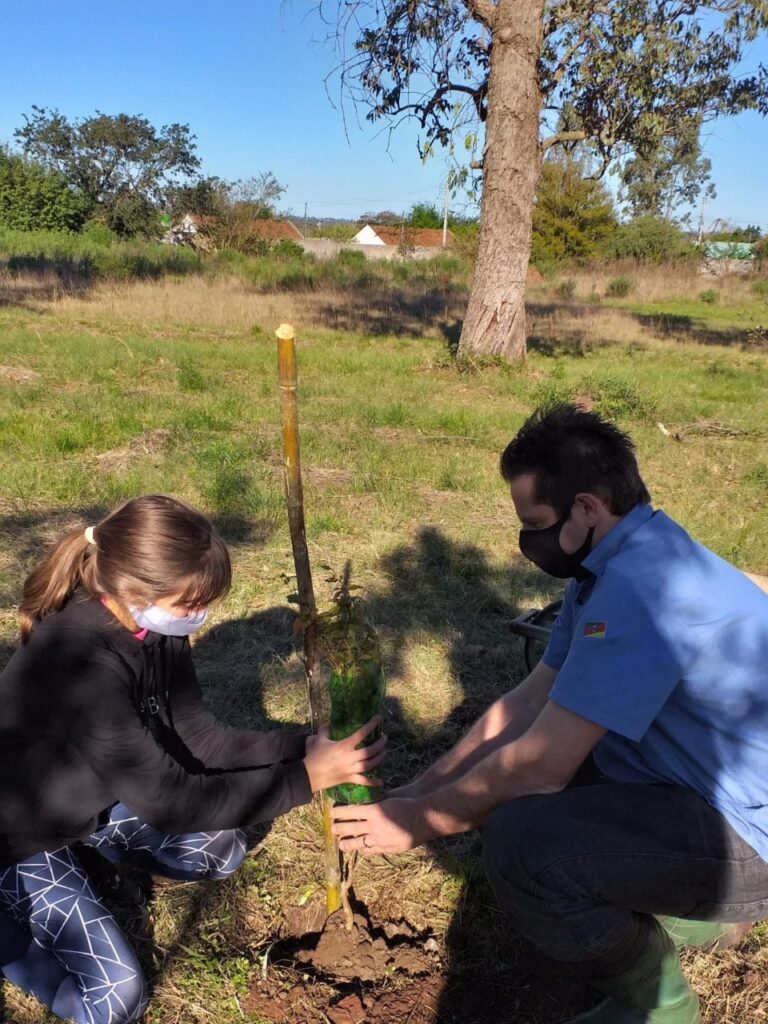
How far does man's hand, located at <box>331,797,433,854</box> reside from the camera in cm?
182

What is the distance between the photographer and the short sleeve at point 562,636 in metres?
2.02

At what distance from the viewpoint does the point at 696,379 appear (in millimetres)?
11039

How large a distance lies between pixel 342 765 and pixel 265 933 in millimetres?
741

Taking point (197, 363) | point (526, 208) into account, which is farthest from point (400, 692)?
point (526, 208)

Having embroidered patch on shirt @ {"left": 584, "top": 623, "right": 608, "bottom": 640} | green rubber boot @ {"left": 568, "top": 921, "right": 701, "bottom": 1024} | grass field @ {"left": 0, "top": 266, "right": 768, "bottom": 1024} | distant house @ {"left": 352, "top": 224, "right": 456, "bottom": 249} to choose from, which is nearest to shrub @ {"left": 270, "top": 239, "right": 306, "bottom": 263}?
distant house @ {"left": 352, "top": 224, "right": 456, "bottom": 249}

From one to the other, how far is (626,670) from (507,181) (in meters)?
9.66

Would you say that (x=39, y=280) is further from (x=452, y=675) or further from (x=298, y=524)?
(x=298, y=524)

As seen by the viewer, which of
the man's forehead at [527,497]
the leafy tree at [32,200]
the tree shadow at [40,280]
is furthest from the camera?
the leafy tree at [32,200]

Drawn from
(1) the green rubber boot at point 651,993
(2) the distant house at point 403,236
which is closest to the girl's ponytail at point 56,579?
(1) the green rubber boot at point 651,993

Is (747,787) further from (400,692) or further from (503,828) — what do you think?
(400,692)

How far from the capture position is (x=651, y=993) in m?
1.75

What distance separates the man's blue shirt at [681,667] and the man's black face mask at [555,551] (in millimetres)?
144

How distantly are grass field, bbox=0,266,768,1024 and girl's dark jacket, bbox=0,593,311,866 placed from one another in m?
0.52

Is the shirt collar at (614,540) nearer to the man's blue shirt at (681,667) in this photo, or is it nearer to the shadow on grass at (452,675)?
the man's blue shirt at (681,667)
